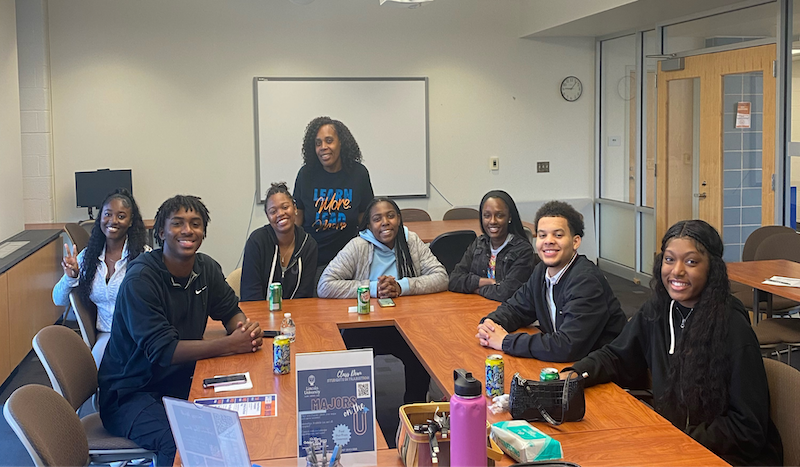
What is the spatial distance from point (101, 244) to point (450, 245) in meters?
2.20

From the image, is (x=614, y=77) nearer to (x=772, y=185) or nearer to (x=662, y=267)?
(x=772, y=185)

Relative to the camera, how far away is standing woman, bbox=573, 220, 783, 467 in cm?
224

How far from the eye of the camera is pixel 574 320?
2.79 meters

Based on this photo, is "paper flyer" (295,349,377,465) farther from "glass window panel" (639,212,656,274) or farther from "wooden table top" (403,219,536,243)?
"glass window panel" (639,212,656,274)

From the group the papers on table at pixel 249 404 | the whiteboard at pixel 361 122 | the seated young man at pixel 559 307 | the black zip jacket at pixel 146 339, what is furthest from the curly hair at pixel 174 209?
the whiteboard at pixel 361 122

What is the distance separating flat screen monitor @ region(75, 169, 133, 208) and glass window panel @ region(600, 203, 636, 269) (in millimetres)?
4808

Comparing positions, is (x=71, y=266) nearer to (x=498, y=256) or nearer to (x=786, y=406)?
(x=498, y=256)

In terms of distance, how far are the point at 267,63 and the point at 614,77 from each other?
3493 mm

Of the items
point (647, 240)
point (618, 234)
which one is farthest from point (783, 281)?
point (618, 234)

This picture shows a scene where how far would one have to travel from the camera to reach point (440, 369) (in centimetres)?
270

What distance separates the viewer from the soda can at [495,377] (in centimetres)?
239

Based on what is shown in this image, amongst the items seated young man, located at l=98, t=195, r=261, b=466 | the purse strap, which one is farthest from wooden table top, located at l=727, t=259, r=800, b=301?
seated young man, located at l=98, t=195, r=261, b=466

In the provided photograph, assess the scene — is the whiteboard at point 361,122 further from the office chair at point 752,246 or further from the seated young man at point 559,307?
the seated young man at point 559,307

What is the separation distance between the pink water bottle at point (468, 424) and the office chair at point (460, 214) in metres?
5.31
